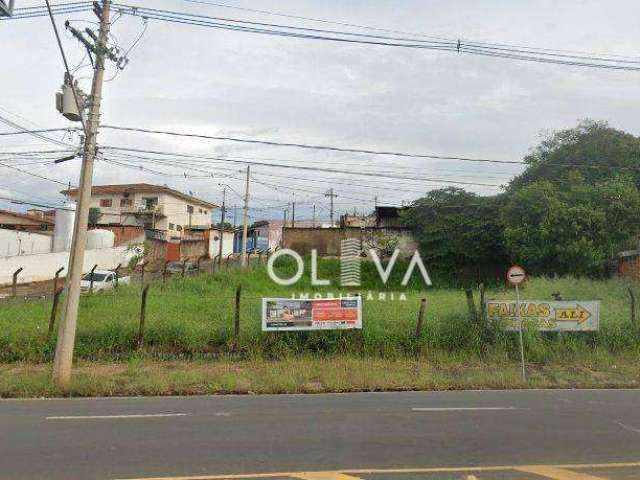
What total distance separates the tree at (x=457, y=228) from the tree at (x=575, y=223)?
5.90m

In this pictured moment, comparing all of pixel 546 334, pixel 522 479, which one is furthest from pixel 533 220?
pixel 522 479

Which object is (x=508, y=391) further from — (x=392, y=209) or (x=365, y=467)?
(x=392, y=209)

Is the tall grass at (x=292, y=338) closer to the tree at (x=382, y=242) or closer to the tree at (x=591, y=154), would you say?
the tree at (x=591, y=154)

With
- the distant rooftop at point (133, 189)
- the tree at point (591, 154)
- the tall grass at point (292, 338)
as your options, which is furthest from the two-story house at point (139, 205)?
the tall grass at point (292, 338)

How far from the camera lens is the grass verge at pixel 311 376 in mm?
11797

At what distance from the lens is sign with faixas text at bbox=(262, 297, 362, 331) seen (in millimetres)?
15289

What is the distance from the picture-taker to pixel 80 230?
1194cm

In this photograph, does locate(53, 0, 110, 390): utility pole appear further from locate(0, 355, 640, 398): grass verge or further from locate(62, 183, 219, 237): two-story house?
locate(62, 183, 219, 237): two-story house

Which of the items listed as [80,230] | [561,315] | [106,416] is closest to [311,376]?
[106,416]

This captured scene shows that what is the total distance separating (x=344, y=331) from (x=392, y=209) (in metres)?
33.2

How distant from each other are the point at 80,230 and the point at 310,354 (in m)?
6.53

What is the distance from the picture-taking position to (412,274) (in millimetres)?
39812

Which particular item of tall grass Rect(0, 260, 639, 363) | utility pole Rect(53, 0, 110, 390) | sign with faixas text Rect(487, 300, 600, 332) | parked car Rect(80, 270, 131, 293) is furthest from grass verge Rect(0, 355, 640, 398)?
→ parked car Rect(80, 270, 131, 293)

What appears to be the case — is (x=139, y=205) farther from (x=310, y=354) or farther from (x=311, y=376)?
(x=311, y=376)
